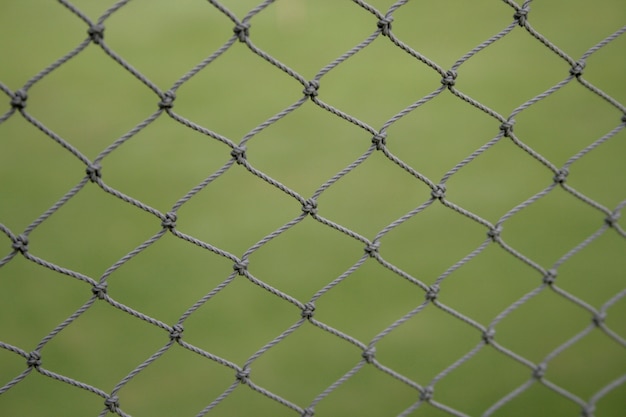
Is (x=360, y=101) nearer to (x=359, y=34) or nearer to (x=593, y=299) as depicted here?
(x=359, y=34)

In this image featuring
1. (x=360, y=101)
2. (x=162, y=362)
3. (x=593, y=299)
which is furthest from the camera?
(x=360, y=101)

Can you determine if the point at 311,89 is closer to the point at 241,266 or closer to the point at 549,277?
the point at 241,266

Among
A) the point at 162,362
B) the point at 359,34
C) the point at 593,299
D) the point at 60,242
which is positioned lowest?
the point at 162,362

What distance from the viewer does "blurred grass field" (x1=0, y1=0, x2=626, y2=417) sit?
72.9 inches

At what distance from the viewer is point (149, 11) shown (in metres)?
3.16

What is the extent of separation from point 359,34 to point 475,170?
1002 millimetres

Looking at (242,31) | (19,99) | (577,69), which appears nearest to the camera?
(19,99)

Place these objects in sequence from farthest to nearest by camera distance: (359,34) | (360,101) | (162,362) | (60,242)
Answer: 1. (359,34)
2. (360,101)
3. (60,242)
4. (162,362)

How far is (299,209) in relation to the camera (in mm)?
2307

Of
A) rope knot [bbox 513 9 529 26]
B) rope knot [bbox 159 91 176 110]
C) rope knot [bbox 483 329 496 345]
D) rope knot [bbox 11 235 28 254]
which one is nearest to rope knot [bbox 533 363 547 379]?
rope knot [bbox 483 329 496 345]

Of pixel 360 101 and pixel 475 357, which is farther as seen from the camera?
pixel 360 101

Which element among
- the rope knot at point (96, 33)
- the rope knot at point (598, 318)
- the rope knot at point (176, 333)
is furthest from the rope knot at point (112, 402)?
the rope knot at point (598, 318)

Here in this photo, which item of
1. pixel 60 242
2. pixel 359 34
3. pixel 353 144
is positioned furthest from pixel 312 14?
pixel 60 242

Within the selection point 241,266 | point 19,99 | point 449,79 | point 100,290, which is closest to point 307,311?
point 241,266
